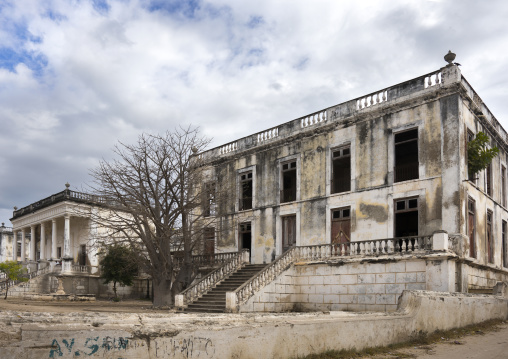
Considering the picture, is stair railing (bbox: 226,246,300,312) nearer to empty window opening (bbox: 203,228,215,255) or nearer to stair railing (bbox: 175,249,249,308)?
stair railing (bbox: 175,249,249,308)

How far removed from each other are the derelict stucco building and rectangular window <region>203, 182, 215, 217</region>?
0.67 metres

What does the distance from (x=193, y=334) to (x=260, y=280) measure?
11.6m

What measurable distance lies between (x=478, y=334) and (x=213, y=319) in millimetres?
8473

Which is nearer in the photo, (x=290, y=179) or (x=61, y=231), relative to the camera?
(x=290, y=179)

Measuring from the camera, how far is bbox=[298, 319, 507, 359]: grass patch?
327 inches

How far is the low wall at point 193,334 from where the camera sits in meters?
5.04

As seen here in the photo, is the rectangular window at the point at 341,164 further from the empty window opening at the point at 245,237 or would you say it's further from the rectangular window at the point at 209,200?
the rectangular window at the point at 209,200

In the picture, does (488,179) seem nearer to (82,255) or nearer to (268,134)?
(268,134)

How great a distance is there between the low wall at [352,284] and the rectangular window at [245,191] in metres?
6.08

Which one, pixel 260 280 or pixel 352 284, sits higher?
pixel 260 280

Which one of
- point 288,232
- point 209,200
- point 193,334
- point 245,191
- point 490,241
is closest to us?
point 193,334

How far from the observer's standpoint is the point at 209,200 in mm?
23203

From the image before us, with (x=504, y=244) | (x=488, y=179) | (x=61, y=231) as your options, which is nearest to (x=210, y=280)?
(x=488, y=179)

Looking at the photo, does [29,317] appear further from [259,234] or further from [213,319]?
→ [259,234]
